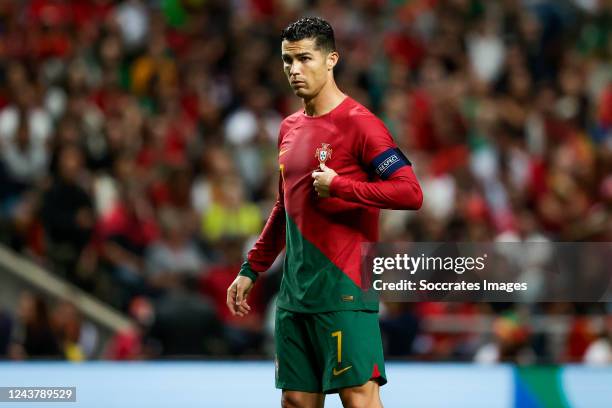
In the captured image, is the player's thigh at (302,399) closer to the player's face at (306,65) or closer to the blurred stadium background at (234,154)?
the player's face at (306,65)

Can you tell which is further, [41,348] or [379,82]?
[379,82]

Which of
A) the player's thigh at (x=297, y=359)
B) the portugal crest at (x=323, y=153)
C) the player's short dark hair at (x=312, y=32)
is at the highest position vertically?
the player's short dark hair at (x=312, y=32)

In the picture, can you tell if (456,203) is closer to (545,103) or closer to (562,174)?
(562,174)

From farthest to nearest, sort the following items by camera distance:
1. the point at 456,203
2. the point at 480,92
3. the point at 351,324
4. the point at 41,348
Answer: the point at 480,92
the point at 456,203
the point at 41,348
the point at 351,324

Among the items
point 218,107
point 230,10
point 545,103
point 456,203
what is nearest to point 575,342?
point 456,203

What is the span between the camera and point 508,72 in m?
12.5

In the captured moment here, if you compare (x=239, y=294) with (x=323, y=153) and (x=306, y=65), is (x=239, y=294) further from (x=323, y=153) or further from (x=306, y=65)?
(x=306, y=65)

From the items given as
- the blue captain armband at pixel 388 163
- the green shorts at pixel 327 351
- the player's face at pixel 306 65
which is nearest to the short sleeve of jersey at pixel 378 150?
the blue captain armband at pixel 388 163

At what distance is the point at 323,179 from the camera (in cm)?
455

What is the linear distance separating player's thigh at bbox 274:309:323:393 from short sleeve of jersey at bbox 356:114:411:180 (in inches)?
24.9

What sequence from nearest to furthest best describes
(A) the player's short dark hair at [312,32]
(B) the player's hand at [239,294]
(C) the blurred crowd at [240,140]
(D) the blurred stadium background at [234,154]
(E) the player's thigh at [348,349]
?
(E) the player's thigh at [348,349], (A) the player's short dark hair at [312,32], (B) the player's hand at [239,294], (D) the blurred stadium background at [234,154], (C) the blurred crowd at [240,140]

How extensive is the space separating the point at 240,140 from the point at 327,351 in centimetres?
682

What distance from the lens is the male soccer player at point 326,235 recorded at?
4.64 metres

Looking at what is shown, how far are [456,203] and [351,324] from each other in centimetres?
588
